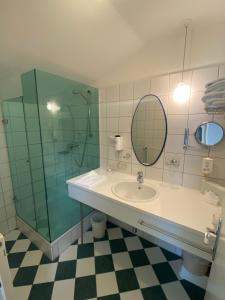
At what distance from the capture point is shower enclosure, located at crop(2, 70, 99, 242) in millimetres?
1398

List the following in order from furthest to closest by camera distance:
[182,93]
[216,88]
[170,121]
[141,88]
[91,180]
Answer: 1. [91,180]
2. [141,88]
3. [170,121]
4. [182,93]
5. [216,88]

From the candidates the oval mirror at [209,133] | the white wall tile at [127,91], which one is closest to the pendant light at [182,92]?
the oval mirror at [209,133]

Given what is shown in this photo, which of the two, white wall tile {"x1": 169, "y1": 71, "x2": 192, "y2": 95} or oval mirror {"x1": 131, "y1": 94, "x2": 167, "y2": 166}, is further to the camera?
oval mirror {"x1": 131, "y1": 94, "x2": 167, "y2": 166}

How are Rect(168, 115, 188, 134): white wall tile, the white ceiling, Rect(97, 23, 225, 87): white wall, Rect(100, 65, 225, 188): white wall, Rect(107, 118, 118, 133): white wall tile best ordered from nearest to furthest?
the white ceiling
Rect(97, 23, 225, 87): white wall
Rect(100, 65, 225, 188): white wall
Rect(168, 115, 188, 134): white wall tile
Rect(107, 118, 118, 133): white wall tile

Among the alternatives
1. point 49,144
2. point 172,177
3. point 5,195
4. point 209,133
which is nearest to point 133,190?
point 172,177

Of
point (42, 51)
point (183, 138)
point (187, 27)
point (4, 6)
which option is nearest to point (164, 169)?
point (183, 138)

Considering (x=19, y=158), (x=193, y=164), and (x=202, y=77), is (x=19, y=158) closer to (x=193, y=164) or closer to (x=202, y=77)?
(x=193, y=164)

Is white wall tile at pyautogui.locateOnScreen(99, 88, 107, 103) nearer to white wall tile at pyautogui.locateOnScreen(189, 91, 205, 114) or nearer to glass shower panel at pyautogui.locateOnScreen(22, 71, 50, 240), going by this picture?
glass shower panel at pyautogui.locateOnScreen(22, 71, 50, 240)

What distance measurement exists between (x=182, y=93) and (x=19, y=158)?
75.4 inches

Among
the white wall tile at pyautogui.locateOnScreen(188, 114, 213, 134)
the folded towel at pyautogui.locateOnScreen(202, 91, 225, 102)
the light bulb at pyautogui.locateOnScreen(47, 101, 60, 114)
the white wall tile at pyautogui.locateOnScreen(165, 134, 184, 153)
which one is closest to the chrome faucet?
the white wall tile at pyautogui.locateOnScreen(165, 134, 184, 153)

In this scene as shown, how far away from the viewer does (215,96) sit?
1.05 meters

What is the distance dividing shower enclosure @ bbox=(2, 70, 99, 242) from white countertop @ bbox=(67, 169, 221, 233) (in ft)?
0.95

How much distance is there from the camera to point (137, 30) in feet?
3.74

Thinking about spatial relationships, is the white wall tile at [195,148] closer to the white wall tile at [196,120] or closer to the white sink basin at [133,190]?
the white wall tile at [196,120]
